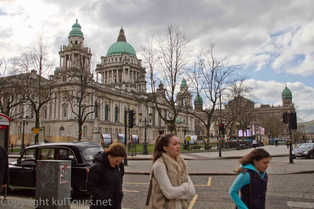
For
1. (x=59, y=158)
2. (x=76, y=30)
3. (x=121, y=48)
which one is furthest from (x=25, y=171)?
(x=121, y=48)

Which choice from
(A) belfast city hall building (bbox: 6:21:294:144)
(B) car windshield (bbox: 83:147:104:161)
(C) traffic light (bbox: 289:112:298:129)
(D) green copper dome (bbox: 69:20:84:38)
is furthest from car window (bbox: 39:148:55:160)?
(D) green copper dome (bbox: 69:20:84:38)

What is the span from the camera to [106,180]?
414 cm

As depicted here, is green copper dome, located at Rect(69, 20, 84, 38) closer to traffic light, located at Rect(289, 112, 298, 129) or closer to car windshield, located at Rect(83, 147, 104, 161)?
traffic light, located at Rect(289, 112, 298, 129)

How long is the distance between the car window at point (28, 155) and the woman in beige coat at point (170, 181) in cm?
671

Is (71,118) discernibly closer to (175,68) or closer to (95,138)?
(95,138)

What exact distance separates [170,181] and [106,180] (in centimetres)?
117

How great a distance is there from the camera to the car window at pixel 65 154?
838cm

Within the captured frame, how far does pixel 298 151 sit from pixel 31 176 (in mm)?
22010

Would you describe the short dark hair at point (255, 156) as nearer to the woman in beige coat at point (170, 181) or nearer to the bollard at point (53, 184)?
the woman in beige coat at point (170, 181)

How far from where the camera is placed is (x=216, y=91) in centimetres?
3781

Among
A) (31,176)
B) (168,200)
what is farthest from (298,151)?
(168,200)

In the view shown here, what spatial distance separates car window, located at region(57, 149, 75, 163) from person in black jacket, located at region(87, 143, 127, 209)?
4.48m

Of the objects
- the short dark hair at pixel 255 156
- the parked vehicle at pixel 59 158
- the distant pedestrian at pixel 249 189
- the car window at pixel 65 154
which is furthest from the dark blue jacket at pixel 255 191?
the car window at pixel 65 154

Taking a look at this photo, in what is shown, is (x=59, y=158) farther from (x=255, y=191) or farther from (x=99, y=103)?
(x=99, y=103)
